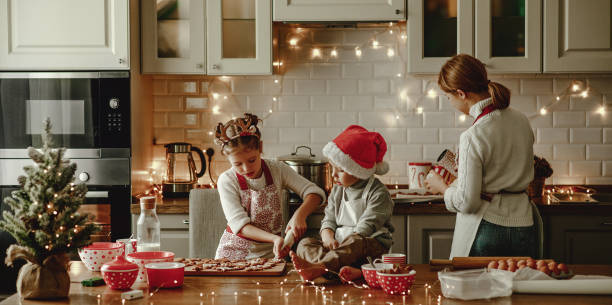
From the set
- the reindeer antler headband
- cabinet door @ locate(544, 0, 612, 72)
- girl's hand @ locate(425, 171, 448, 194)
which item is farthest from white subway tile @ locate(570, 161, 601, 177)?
the reindeer antler headband

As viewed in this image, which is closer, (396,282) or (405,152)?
(396,282)

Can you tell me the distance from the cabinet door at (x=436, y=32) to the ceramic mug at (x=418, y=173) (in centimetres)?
56

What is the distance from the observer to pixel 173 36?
10.8 feet

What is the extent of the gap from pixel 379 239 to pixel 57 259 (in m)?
0.99

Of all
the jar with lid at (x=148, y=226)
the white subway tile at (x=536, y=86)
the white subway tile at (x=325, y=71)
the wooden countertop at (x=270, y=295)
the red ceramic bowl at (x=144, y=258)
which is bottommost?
the wooden countertop at (x=270, y=295)

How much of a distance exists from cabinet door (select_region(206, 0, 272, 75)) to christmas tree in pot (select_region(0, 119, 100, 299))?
1711 millimetres

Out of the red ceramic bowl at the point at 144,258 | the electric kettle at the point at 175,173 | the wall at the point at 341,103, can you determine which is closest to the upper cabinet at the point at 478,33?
the wall at the point at 341,103

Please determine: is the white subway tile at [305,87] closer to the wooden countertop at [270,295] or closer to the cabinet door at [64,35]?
the cabinet door at [64,35]

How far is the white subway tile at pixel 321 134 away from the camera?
3605 mm

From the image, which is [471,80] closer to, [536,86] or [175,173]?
[536,86]

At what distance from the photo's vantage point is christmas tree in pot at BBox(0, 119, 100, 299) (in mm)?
1582

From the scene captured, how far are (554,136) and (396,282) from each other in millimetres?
2366

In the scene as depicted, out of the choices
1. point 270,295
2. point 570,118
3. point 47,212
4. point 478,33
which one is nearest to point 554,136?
point 570,118

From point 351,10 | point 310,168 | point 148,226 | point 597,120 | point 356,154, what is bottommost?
point 148,226
